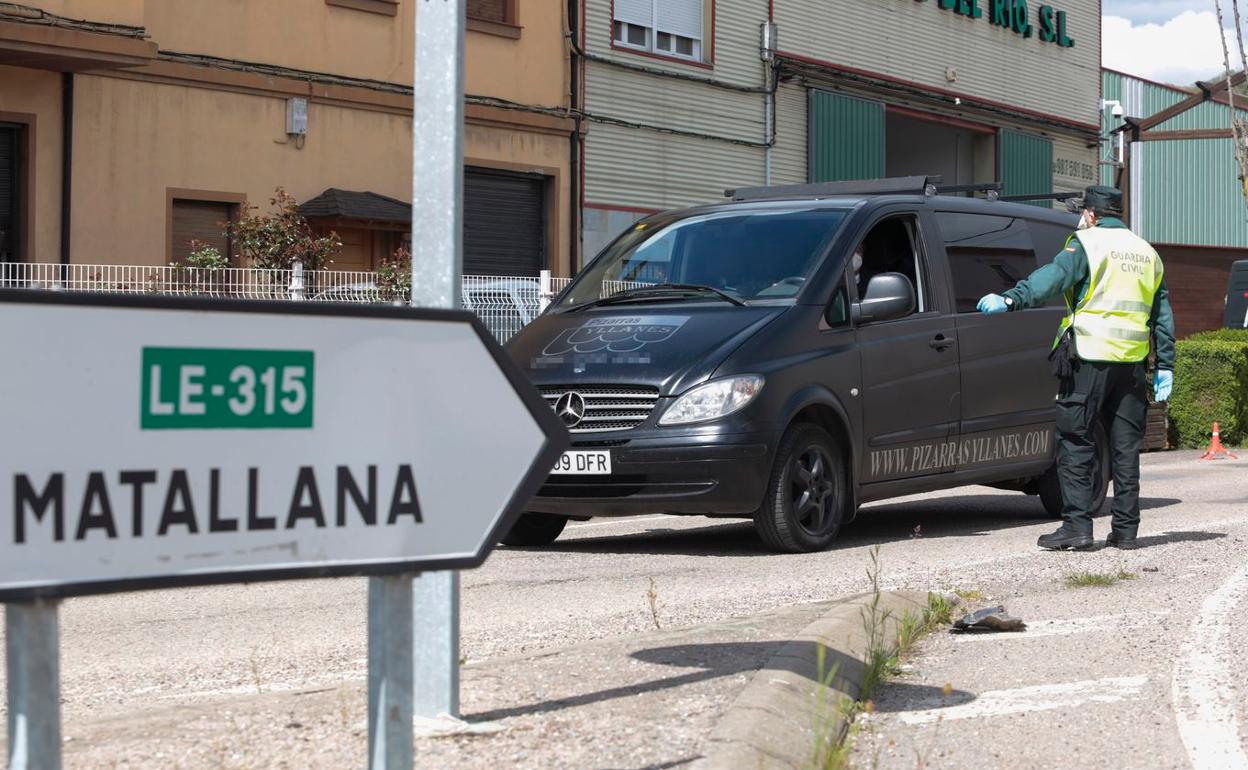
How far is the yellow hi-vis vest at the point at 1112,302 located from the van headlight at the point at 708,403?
189 centimetres

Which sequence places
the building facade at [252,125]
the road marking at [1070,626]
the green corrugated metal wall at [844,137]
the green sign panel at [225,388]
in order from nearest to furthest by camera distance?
1. the green sign panel at [225,388]
2. the road marking at [1070,626]
3. the building facade at [252,125]
4. the green corrugated metal wall at [844,137]

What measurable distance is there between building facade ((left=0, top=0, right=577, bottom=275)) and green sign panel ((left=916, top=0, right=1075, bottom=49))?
39.4ft

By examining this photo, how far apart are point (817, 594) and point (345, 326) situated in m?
5.07

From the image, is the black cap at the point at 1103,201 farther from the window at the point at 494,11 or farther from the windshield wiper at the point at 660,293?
the window at the point at 494,11

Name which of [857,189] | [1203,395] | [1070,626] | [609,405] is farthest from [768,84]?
[1070,626]

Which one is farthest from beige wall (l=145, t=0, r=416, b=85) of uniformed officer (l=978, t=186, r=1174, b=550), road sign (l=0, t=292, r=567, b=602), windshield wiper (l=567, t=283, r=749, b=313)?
road sign (l=0, t=292, r=567, b=602)

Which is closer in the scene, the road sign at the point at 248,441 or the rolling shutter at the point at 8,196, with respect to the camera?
the road sign at the point at 248,441

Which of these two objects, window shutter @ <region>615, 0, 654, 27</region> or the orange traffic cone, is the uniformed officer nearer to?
the orange traffic cone

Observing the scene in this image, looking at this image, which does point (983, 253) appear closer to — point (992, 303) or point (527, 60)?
point (992, 303)

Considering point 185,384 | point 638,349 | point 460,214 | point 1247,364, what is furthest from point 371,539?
point 1247,364

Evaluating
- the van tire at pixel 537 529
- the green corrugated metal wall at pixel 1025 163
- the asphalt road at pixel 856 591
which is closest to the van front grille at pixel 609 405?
the asphalt road at pixel 856 591

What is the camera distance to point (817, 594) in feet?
25.4

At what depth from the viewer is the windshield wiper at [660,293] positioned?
9.59 meters

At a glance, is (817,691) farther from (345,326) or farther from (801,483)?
(801,483)
